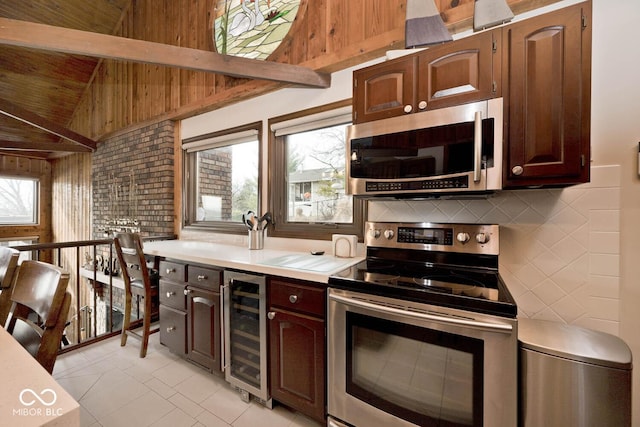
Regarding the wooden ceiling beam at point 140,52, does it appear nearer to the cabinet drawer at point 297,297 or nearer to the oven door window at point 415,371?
the cabinet drawer at point 297,297

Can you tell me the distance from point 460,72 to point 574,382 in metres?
1.44

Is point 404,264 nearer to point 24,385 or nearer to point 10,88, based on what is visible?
point 24,385

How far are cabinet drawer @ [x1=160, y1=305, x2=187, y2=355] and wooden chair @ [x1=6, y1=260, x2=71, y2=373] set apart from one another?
957 millimetres

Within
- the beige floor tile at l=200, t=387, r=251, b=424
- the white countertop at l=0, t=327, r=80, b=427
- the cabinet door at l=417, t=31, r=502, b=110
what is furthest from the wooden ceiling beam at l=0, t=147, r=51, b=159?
the cabinet door at l=417, t=31, r=502, b=110

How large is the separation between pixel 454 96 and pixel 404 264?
3.26 ft

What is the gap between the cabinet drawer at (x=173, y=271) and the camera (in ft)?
6.98

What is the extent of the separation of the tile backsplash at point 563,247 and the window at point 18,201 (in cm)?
854

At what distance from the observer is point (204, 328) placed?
1.99m

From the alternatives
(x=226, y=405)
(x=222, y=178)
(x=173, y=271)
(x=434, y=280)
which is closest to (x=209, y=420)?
(x=226, y=405)

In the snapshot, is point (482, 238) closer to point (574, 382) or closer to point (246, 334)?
point (574, 382)

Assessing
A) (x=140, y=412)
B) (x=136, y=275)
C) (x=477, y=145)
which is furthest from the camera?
(x=136, y=275)

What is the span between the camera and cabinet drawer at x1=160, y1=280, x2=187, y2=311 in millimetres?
2128

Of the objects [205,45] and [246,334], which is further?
[205,45]

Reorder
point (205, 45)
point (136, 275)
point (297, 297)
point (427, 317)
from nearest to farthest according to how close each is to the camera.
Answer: point (427, 317), point (297, 297), point (136, 275), point (205, 45)
